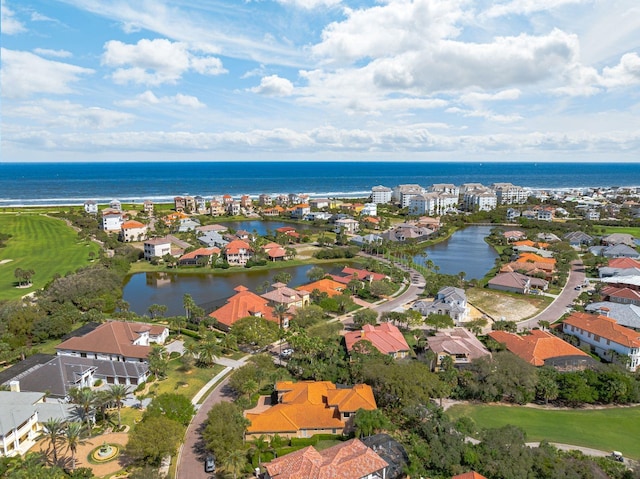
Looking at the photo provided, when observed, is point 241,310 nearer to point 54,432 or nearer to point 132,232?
point 54,432

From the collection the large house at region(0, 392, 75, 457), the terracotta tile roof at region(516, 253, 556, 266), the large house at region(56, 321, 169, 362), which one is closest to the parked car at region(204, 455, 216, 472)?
the large house at region(0, 392, 75, 457)

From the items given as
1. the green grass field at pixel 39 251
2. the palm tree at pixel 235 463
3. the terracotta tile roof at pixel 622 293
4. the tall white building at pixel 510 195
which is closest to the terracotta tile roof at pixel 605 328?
the terracotta tile roof at pixel 622 293

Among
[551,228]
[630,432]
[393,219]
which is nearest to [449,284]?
[630,432]

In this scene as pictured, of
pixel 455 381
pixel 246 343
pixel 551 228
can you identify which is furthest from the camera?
pixel 551 228

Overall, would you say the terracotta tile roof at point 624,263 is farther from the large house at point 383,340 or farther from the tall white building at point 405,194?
the tall white building at point 405,194

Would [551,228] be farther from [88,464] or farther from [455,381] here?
[88,464]

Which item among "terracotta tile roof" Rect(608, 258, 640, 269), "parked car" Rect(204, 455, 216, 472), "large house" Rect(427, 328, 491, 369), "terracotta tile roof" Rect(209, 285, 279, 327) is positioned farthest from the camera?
"terracotta tile roof" Rect(608, 258, 640, 269)

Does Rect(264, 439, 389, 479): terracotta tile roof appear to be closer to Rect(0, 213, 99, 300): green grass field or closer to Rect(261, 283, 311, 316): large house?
Rect(261, 283, 311, 316): large house
